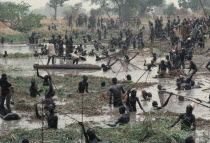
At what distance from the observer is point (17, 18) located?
55.8 m

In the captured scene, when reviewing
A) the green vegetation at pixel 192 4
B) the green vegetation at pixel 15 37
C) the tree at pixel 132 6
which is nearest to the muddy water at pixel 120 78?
the green vegetation at pixel 15 37

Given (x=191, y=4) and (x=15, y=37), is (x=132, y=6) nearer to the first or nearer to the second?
(x=191, y=4)

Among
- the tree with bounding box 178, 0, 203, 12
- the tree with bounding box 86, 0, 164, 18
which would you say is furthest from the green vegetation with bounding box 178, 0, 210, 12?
the tree with bounding box 86, 0, 164, 18

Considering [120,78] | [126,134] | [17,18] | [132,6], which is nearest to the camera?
[126,134]

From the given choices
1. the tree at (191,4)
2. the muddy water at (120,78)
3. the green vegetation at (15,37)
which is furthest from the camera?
the tree at (191,4)

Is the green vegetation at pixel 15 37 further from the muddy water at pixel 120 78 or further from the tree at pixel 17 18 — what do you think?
the muddy water at pixel 120 78

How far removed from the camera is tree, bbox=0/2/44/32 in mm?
53656

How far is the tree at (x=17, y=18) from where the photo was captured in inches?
2112

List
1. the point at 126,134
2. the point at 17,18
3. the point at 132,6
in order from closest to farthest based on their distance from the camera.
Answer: the point at 126,134 → the point at 17,18 → the point at 132,6

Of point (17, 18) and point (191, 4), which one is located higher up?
point (191, 4)

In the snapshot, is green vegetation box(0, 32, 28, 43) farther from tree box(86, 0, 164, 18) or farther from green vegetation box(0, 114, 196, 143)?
green vegetation box(0, 114, 196, 143)

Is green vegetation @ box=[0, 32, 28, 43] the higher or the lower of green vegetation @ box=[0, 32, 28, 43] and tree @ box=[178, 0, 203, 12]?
the lower

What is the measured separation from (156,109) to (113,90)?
163cm

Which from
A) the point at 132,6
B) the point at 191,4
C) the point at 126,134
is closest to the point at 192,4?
the point at 191,4
